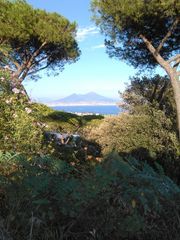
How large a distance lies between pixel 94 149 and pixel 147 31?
25.2ft

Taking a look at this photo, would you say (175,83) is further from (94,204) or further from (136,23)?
(94,204)

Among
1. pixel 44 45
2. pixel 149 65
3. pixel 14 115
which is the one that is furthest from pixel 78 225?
pixel 44 45

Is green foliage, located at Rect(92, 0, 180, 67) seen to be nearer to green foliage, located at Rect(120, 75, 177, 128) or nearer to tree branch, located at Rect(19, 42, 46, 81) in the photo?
green foliage, located at Rect(120, 75, 177, 128)

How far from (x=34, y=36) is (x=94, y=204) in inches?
1098

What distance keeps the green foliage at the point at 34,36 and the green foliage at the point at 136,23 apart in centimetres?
877

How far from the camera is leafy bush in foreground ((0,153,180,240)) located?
274 centimetres

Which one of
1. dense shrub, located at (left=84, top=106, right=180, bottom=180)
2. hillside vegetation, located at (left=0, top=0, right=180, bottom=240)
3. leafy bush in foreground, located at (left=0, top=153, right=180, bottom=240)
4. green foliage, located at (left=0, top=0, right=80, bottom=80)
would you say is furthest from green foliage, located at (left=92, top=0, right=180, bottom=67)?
leafy bush in foreground, located at (left=0, top=153, right=180, bottom=240)

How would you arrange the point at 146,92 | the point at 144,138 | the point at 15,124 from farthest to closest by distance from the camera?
the point at 146,92 → the point at 144,138 → the point at 15,124

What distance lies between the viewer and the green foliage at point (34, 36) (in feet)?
93.4

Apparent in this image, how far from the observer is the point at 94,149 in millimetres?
12906

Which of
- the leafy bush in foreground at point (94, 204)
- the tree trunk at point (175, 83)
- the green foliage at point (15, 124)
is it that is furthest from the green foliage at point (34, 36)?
the leafy bush in foreground at point (94, 204)

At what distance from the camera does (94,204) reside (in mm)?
2828

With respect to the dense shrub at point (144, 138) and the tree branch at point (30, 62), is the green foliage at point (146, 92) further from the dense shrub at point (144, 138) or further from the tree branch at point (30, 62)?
the tree branch at point (30, 62)

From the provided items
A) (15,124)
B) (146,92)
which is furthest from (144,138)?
(146,92)
